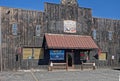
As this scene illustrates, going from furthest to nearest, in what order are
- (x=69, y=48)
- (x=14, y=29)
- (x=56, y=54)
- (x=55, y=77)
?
1. (x=56, y=54)
2. (x=69, y=48)
3. (x=14, y=29)
4. (x=55, y=77)

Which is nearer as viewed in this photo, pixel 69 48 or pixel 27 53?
pixel 27 53

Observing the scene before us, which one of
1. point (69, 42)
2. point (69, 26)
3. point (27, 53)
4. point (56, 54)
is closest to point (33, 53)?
point (27, 53)

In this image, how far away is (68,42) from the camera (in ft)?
104

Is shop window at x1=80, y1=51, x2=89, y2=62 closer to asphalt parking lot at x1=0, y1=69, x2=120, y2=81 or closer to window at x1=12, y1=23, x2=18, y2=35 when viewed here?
asphalt parking lot at x1=0, y1=69, x2=120, y2=81

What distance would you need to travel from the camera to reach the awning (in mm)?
30328

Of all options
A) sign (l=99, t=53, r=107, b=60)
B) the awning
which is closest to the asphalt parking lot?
the awning

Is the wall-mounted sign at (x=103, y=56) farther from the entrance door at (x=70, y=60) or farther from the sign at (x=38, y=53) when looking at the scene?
the sign at (x=38, y=53)

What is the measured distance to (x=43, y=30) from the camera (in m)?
31.2

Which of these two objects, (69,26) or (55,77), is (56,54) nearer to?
(69,26)

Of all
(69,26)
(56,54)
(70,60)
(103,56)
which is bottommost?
(70,60)

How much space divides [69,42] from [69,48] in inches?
46.5

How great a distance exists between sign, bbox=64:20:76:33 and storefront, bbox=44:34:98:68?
0.89 meters

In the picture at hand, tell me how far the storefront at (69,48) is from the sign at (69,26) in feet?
2.90

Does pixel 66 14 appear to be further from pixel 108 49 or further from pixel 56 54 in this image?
pixel 108 49
